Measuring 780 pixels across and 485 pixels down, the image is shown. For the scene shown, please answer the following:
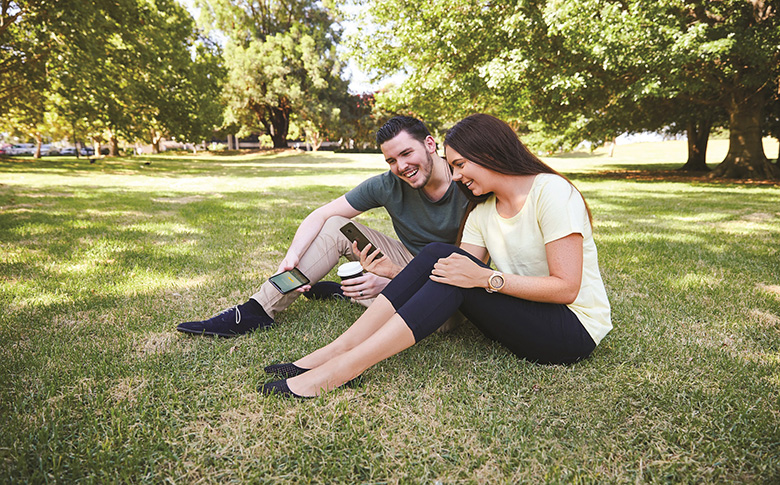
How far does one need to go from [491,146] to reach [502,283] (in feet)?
2.37

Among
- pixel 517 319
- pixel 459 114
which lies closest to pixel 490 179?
pixel 517 319

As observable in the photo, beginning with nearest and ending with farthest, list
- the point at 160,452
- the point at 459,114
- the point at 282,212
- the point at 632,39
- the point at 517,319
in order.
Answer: the point at 160,452 → the point at 517,319 → the point at 282,212 → the point at 632,39 → the point at 459,114

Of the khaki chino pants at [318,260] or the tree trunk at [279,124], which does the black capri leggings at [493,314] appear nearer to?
the khaki chino pants at [318,260]

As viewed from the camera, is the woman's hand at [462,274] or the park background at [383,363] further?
the woman's hand at [462,274]

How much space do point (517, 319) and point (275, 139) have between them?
38.2 metres

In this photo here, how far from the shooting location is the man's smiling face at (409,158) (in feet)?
9.32

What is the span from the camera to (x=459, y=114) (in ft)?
58.6

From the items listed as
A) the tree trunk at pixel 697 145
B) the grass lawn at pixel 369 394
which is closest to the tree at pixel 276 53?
the tree trunk at pixel 697 145

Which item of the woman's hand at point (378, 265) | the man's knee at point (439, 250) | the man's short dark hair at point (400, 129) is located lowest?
the woman's hand at point (378, 265)

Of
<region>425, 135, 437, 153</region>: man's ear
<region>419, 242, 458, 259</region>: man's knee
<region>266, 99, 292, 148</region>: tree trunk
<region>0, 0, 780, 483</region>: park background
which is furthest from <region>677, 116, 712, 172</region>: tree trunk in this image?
<region>266, 99, 292, 148</region>: tree trunk

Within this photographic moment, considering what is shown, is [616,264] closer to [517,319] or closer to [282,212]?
[517,319]

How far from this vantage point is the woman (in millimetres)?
2068

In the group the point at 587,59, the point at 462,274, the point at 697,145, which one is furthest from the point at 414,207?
the point at 697,145

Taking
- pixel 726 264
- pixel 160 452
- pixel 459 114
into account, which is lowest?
pixel 160 452
